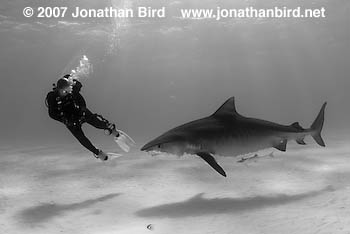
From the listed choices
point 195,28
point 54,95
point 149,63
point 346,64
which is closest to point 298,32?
point 195,28

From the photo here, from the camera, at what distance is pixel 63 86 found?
21.9ft

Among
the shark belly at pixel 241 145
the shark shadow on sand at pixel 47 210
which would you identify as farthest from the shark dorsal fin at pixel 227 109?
the shark shadow on sand at pixel 47 210

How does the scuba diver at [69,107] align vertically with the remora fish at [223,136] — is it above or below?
above

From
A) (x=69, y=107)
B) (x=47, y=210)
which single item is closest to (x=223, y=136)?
(x=69, y=107)

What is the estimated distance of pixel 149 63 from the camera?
181ft

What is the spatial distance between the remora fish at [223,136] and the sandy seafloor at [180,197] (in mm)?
1037

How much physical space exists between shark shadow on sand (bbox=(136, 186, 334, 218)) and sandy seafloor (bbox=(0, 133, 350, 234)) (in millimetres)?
17

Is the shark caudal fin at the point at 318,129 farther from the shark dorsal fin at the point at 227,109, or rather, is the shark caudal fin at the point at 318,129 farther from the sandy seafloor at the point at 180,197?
the shark dorsal fin at the point at 227,109

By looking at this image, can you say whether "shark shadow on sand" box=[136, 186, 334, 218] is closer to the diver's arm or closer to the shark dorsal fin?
the shark dorsal fin

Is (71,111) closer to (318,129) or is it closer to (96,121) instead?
(96,121)

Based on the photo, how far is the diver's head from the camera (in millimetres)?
6648

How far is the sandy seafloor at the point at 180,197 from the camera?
19.0ft

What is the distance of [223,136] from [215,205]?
55.0 inches

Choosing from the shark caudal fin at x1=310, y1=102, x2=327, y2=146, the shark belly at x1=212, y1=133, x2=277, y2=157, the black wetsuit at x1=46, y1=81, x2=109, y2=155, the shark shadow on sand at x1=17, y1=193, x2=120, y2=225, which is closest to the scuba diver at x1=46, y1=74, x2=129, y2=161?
the black wetsuit at x1=46, y1=81, x2=109, y2=155
